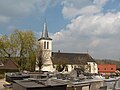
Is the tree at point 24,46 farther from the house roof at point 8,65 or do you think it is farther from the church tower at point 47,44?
the church tower at point 47,44

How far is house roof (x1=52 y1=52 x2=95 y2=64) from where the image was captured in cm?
8918

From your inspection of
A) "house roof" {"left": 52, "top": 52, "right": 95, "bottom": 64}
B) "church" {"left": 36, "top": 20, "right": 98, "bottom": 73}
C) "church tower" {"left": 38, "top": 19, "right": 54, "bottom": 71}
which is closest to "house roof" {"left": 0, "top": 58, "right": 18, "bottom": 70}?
"church" {"left": 36, "top": 20, "right": 98, "bottom": 73}

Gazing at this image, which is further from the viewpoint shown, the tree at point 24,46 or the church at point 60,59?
the church at point 60,59

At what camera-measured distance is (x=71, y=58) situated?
3720 inches

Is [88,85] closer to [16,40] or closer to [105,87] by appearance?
[105,87]

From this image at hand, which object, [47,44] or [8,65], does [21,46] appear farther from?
[47,44]

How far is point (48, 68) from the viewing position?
289 ft

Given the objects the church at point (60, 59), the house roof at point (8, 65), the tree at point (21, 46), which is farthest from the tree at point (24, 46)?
the church at point (60, 59)

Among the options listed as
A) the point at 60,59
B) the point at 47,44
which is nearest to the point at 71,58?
the point at 60,59

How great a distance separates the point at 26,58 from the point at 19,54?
2.00m

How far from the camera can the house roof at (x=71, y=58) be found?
89.2 metres

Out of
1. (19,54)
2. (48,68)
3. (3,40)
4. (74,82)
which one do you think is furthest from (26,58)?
(74,82)

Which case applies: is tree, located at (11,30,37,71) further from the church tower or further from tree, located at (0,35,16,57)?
the church tower

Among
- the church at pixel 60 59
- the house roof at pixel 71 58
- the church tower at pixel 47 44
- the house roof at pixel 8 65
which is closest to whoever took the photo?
the house roof at pixel 8 65
